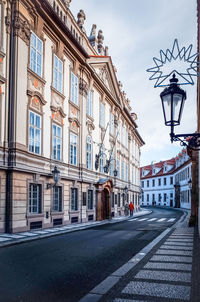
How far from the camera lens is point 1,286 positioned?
6.43 metres

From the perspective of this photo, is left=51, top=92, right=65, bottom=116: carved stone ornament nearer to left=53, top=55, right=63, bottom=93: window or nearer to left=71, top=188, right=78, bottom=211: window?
left=53, top=55, right=63, bottom=93: window

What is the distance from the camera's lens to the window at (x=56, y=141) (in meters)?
20.8

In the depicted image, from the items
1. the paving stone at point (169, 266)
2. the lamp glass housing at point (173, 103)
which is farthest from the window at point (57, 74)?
the lamp glass housing at point (173, 103)

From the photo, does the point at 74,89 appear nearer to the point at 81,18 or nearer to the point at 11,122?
the point at 81,18

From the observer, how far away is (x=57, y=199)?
2130 centimetres

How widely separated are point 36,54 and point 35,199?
837 centimetres

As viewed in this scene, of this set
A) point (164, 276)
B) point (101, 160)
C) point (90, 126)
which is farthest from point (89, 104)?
point (164, 276)

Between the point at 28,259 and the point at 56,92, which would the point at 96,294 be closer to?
the point at 28,259

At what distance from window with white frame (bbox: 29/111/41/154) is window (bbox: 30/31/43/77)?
270 cm

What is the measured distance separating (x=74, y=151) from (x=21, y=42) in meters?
9.45

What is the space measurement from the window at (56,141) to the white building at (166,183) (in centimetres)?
4438

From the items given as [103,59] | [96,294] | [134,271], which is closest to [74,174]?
[103,59]

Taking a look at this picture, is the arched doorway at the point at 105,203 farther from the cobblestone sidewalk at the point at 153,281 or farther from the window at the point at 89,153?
the cobblestone sidewalk at the point at 153,281

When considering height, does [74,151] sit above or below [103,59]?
below
